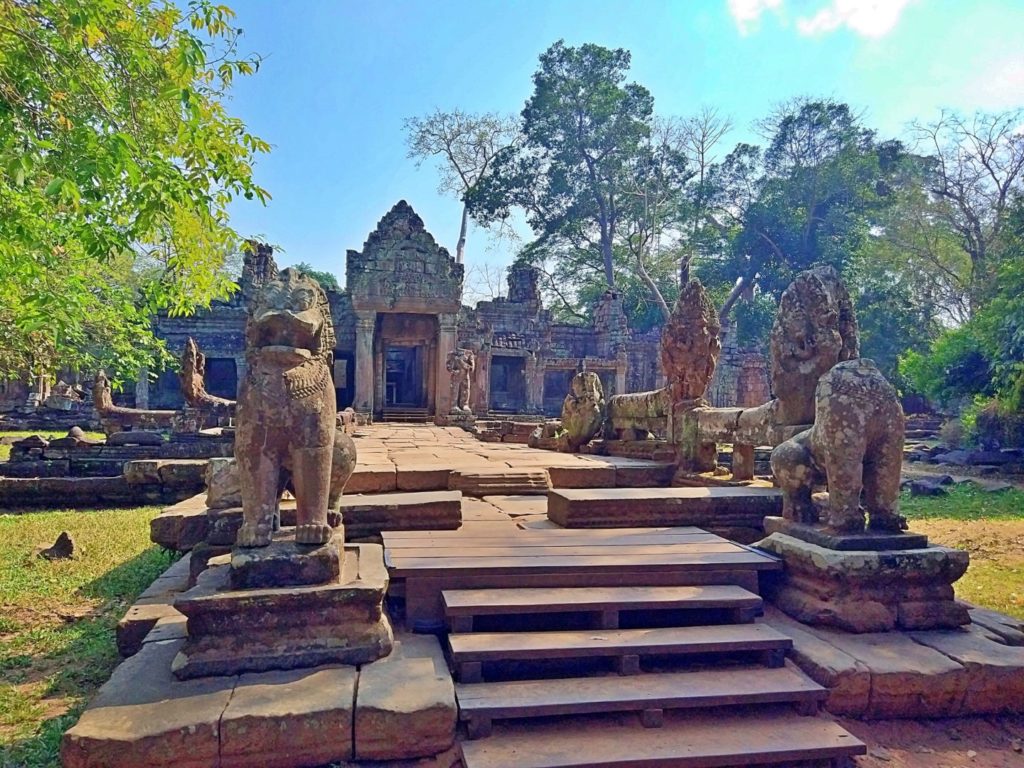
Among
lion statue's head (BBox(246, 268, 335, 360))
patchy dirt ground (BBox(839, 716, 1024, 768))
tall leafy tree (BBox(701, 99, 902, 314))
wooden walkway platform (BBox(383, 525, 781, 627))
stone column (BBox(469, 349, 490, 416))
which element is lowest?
patchy dirt ground (BBox(839, 716, 1024, 768))

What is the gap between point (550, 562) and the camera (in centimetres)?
345

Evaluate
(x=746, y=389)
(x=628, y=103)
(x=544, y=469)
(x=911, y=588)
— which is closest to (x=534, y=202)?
(x=628, y=103)

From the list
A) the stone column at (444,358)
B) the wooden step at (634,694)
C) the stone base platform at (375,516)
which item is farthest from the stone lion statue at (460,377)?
the wooden step at (634,694)

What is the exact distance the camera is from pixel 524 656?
113 inches

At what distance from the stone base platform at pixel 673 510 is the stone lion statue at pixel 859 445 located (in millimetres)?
887

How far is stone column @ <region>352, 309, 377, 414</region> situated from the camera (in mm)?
19062

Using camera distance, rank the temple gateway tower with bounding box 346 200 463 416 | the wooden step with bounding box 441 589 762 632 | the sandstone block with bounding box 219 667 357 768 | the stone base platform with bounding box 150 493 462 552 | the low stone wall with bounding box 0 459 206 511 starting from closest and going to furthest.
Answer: the sandstone block with bounding box 219 667 357 768, the wooden step with bounding box 441 589 762 632, the stone base platform with bounding box 150 493 462 552, the low stone wall with bounding box 0 459 206 511, the temple gateway tower with bounding box 346 200 463 416

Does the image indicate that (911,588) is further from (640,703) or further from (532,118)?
(532,118)

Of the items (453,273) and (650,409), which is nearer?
(650,409)

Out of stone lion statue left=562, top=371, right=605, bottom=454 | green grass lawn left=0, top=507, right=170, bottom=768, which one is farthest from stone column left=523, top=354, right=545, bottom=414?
green grass lawn left=0, top=507, right=170, bottom=768

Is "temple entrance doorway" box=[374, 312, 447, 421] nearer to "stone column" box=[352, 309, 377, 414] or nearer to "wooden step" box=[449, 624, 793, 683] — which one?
"stone column" box=[352, 309, 377, 414]

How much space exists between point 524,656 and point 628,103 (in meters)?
31.6

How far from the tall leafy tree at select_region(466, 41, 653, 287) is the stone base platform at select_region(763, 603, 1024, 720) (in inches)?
1105

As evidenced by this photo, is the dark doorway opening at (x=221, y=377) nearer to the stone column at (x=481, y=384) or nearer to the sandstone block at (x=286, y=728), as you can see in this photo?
the stone column at (x=481, y=384)
